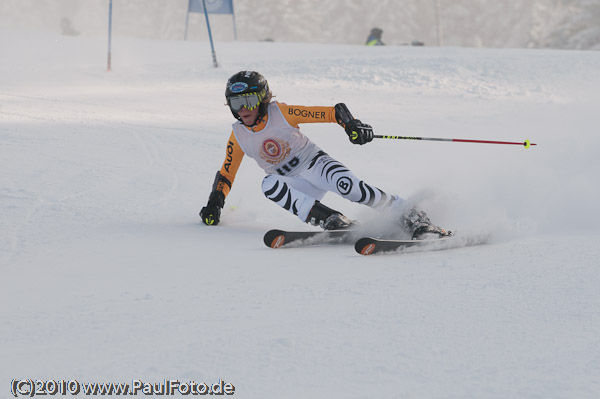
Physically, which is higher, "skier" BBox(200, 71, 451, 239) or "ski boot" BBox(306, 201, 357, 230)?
"skier" BBox(200, 71, 451, 239)

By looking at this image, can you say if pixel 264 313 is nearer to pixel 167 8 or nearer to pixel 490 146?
pixel 490 146

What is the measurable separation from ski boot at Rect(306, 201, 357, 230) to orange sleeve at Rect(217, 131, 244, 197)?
0.84 meters

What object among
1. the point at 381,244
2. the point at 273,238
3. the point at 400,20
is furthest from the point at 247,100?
the point at 400,20

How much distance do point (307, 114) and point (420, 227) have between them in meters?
1.08

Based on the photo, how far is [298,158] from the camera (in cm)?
488

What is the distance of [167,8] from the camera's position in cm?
5381

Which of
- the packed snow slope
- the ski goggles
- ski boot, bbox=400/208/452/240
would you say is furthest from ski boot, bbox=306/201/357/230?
the ski goggles

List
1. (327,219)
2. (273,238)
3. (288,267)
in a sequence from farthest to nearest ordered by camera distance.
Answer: (327,219) → (273,238) → (288,267)

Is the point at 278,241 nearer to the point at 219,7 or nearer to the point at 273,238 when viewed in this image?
the point at 273,238

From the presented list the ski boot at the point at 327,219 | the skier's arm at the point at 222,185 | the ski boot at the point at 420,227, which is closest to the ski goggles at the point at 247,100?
the skier's arm at the point at 222,185

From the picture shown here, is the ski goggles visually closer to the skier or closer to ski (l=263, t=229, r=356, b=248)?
the skier

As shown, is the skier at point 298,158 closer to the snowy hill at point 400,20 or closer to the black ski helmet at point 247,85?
the black ski helmet at point 247,85

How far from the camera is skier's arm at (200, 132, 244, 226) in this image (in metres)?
5.18

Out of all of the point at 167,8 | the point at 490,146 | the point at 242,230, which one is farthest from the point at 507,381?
the point at 167,8
